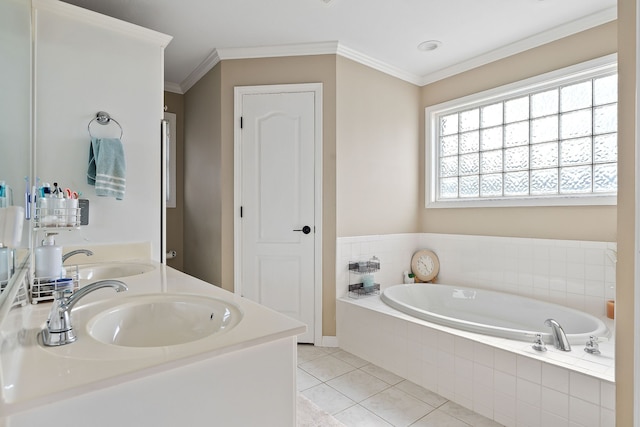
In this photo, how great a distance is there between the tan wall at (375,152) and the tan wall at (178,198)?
1956mm

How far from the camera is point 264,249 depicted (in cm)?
294

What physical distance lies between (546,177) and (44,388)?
10.5ft

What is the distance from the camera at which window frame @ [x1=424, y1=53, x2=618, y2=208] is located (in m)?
2.40

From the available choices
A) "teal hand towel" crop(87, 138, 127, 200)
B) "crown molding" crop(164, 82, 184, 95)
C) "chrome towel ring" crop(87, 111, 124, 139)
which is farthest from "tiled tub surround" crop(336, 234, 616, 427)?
"crown molding" crop(164, 82, 184, 95)

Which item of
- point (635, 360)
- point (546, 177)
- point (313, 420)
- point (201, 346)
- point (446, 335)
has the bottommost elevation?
point (313, 420)

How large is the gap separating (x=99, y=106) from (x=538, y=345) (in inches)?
110

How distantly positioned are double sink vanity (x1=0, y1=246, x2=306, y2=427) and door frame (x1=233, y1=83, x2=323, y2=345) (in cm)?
184

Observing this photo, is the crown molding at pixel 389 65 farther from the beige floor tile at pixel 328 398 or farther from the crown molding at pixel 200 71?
the beige floor tile at pixel 328 398

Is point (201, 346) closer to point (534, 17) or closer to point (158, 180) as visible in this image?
point (158, 180)

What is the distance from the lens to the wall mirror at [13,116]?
2.76 ft

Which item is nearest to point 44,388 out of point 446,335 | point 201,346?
point 201,346

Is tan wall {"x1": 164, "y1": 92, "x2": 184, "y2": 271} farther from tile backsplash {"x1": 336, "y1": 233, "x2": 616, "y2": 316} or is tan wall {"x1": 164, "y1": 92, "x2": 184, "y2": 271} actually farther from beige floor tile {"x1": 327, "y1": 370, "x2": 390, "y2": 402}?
beige floor tile {"x1": 327, "y1": 370, "x2": 390, "y2": 402}

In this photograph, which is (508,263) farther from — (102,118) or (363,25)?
(102,118)

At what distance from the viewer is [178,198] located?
12.4 feet
